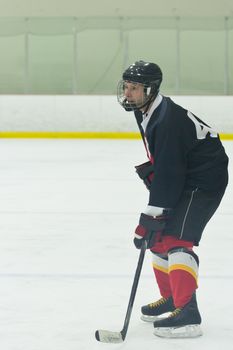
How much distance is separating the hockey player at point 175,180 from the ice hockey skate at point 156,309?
0.15m

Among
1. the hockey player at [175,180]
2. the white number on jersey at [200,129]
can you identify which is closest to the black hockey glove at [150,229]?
the hockey player at [175,180]

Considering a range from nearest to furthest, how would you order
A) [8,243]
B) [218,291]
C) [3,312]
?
[3,312], [218,291], [8,243]

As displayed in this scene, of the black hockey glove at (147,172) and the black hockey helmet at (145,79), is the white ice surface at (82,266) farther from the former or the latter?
the black hockey helmet at (145,79)

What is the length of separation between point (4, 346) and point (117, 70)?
35.5 feet

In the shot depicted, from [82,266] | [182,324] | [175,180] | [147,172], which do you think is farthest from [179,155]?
[82,266]

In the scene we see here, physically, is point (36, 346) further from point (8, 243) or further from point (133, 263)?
point (8, 243)

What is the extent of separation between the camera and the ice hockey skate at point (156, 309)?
3.02 m

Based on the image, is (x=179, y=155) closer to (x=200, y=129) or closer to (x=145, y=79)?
(x=200, y=129)

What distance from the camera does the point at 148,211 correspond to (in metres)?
2.71

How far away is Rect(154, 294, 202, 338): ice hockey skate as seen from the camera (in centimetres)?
281

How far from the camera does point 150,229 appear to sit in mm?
2711

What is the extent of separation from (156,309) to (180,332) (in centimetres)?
22

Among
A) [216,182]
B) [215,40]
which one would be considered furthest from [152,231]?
[215,40]

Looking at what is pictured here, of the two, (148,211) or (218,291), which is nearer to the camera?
(148,211)
